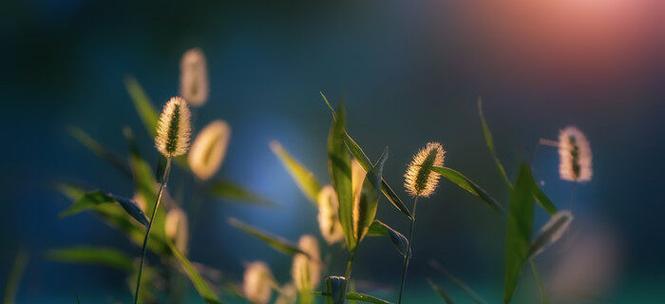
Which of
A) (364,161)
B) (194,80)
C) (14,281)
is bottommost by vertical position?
(14,281)

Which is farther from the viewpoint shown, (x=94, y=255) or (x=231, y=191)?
(x=231, y=191)

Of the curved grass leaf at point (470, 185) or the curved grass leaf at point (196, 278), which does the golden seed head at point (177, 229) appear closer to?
the curved grass leaf at point (196, 278)

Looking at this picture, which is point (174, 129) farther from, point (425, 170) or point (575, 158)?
point (575, 158)

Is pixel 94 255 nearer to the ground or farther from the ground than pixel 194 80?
nearer to the ground

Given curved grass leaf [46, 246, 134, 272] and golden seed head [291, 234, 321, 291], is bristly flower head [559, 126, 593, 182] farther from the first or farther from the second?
curved grass leaf [46, 246, 134, 272]

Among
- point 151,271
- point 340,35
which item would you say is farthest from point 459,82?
point 151,271

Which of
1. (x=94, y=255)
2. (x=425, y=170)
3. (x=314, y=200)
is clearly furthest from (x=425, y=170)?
(x=94, y=255)

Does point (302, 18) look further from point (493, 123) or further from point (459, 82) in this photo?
point (493, 123)

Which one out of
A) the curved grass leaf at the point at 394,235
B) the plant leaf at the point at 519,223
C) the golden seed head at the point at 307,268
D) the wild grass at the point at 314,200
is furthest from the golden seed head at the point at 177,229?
the plant leaf at the point at 519,223
